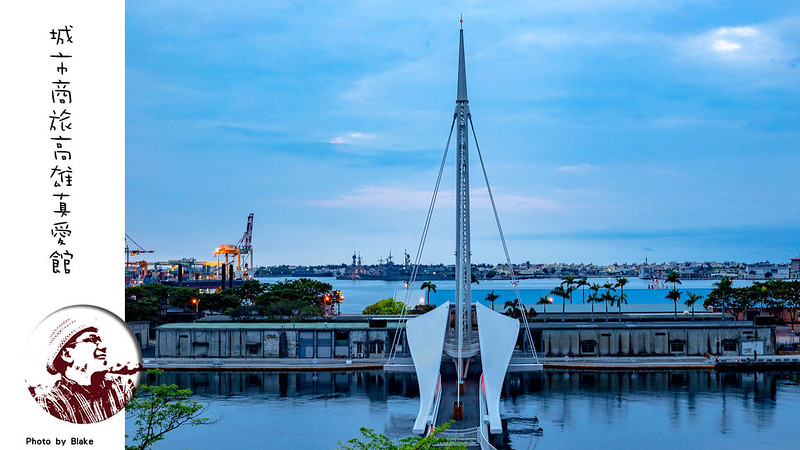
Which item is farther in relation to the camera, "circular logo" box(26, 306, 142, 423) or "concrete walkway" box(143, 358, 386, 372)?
"concrete walkway" box(143, 358, 386, 372)

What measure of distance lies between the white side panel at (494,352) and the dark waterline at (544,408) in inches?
134

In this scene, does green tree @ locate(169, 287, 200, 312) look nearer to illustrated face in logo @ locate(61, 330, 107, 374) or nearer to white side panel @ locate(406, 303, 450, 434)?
white side panel @ locate(406, 303, 450, 434)

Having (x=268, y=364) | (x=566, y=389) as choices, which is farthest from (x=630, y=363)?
(x=268, y=364)

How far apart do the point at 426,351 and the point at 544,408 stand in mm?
9848

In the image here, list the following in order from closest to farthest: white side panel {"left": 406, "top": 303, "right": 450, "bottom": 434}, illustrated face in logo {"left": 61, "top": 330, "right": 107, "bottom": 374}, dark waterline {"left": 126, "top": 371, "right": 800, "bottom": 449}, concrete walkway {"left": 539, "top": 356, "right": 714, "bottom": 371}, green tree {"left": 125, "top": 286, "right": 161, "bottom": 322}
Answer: illustrated face in logo {"left": 61, "top": 330, "right": 107, "bottom": 374}
white side panel {"left": 406, "top": 303, "right": 450, "bottom": 434}
dark waterline {"left": 126, "top": 371, "right": 800, "bottom": 449}
concrete walkway {"left": 539, "top": 356, "right": 714, "bottom": 371}
green tree {"left": 125, "top": 286, "right": 161, "bottom": 322}

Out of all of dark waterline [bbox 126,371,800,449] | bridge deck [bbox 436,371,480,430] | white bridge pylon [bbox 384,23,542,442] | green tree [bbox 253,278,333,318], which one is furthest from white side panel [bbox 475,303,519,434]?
green tree [bbox 253,278,333,318]

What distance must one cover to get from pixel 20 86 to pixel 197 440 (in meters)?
30.1

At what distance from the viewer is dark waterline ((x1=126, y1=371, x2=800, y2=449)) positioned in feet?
118

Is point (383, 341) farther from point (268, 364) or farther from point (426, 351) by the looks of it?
point (426, 351)

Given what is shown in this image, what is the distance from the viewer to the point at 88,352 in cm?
955

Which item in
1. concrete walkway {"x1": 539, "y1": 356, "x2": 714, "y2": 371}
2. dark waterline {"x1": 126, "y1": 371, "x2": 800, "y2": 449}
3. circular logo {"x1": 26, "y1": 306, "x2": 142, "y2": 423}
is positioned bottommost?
dark waterline {"x1": 126, "y1": 371, "x2": 800, "y2": 449}

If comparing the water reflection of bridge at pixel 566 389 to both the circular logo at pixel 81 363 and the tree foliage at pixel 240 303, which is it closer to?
the tree foliage at pixel 240 303

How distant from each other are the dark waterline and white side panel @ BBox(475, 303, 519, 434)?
11.2 feet

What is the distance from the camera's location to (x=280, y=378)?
52531 mm
